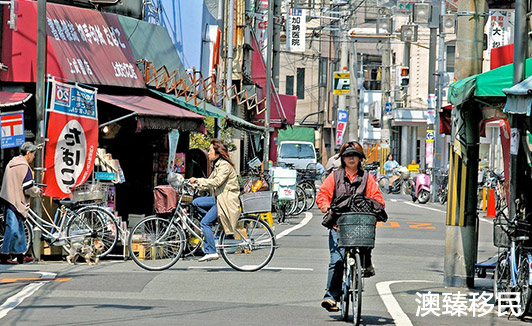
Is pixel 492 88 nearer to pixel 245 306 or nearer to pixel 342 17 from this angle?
pixel 245 306

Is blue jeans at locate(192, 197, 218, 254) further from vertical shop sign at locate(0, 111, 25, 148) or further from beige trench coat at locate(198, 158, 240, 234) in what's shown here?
vertical shop sign at locate(0, 111, 25, 148)

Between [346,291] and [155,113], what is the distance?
829 cm

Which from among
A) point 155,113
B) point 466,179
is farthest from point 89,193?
point 466,179

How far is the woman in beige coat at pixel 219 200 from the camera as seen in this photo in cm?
1462

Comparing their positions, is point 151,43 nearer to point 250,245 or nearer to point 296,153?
point 250,245

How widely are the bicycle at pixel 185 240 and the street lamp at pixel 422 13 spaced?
85.9 ft

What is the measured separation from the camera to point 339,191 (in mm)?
10188

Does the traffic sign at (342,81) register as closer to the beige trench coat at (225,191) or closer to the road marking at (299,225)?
the road marking at (299,225)

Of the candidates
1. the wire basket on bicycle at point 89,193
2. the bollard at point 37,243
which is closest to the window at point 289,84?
the wire basket on bicycle at point 89,193

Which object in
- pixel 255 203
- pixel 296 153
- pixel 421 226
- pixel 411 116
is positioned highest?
pixel 411 116

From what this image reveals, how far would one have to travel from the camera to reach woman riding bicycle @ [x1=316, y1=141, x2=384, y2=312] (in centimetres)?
1021

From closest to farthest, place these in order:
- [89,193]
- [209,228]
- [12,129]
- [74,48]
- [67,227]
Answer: [209,228] < [12,129] < [67,227] < [89,193] < [74,48]

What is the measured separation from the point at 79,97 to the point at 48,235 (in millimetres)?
2455

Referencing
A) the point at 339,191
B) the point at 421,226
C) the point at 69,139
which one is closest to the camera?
the point at 339,191
